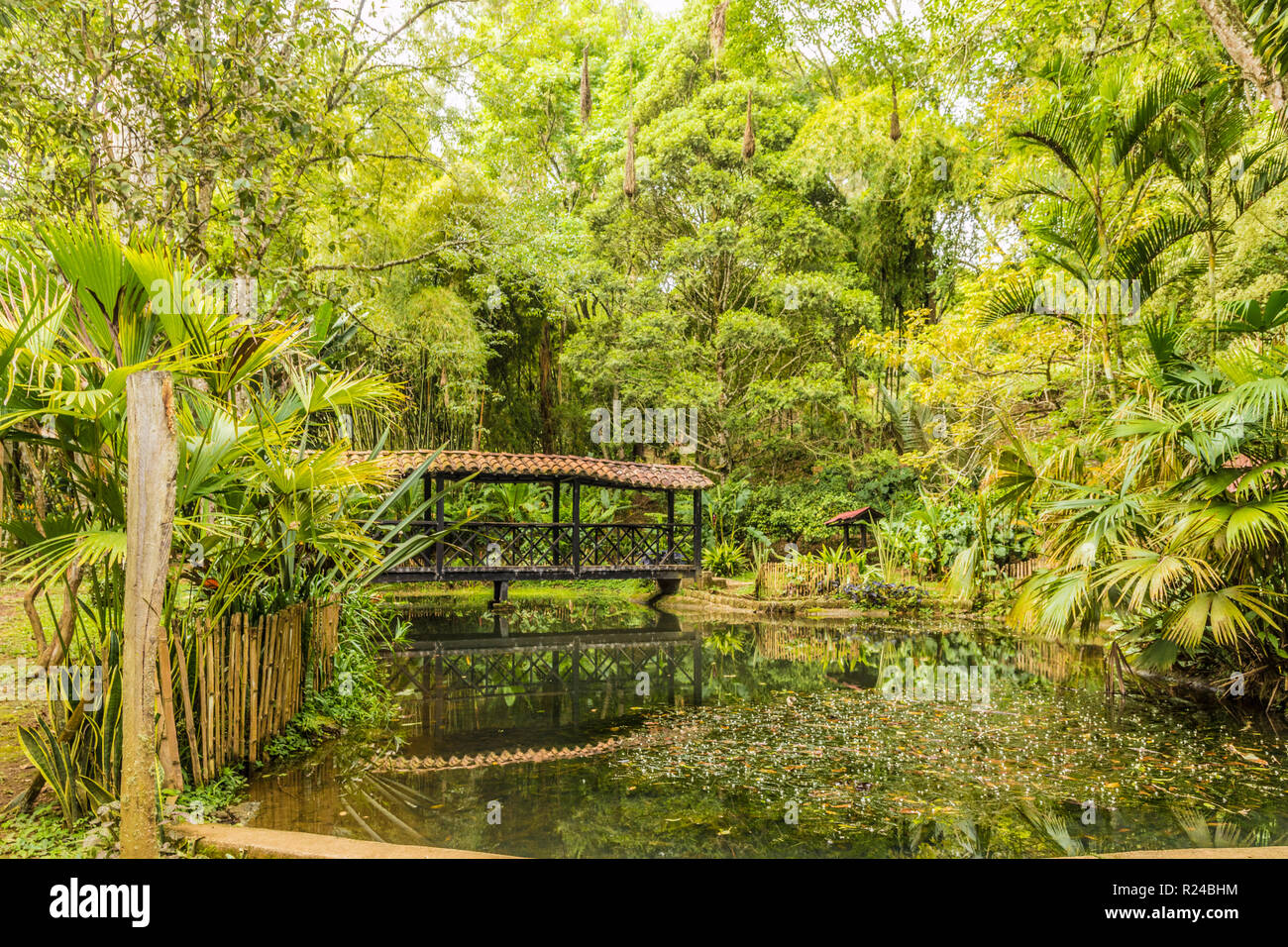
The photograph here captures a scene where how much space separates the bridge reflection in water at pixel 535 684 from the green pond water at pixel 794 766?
37mm

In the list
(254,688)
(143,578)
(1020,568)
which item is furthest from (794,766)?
(1020,568)

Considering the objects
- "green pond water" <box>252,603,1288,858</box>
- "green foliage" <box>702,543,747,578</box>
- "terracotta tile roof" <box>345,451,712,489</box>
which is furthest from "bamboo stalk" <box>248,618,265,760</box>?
"green foliage" <box>702,543,747,578</box>

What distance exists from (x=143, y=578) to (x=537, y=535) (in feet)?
36.7

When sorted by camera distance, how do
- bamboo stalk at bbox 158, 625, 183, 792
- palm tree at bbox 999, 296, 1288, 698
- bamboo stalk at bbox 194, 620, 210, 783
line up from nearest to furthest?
bamboo stalk at bbox 158, 625, 183, 792, bamboo stalk at bbox 194, 620, 210, 783, palm tree at bbox 999, 296, 1288, 698

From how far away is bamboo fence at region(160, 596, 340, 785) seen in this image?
3410 mm

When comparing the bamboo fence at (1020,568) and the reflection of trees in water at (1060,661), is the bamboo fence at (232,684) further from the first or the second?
the bamboo fence at (1020,568)

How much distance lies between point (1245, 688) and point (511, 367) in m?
15.9

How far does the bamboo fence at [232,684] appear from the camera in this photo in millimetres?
3410

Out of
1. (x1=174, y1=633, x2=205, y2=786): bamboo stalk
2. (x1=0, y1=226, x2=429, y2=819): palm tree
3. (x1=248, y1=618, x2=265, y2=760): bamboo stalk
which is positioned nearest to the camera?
(x1=0, y1=226, x2=429, y2=819): palm tree

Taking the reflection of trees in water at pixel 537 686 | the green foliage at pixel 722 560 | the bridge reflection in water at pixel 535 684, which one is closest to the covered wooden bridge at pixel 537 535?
the green foliage at pixel 722 560

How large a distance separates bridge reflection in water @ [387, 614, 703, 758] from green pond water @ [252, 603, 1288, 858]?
0.04m

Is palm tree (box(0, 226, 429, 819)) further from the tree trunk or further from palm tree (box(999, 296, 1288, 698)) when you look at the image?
the tree trunk

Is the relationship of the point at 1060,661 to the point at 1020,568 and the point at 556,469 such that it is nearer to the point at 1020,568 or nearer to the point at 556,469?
the point at 1020,568
